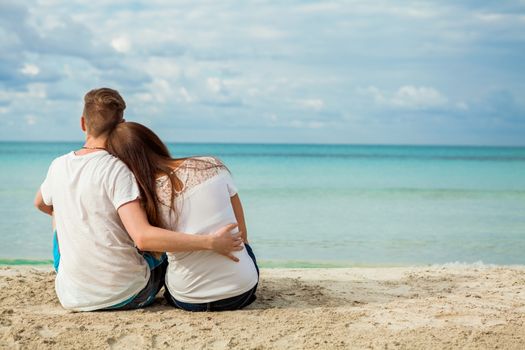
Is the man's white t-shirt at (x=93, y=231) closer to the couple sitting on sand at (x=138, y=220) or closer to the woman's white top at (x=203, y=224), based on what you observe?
the couple sitting on sand at (x=138, y=220)

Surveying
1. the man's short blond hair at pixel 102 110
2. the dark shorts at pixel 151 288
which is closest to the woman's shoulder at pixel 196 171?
the man's short blond hair at pixel 102 110

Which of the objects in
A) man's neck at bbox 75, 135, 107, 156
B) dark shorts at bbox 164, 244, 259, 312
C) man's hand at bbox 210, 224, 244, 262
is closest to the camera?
man's hand at bbox 210, 224, 244, 262

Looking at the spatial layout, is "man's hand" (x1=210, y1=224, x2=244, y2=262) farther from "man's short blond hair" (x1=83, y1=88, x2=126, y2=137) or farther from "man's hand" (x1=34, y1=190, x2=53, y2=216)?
"man's hand" (x1=34, y1=190, x2=53, y2=216)

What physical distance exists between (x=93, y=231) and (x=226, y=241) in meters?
0.84

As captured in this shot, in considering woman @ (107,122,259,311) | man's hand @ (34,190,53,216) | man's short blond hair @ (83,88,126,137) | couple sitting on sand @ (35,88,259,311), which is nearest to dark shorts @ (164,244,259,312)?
couple sitting on sand @ (35,88,259,311)

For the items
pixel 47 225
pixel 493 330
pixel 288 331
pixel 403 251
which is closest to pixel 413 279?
pixel 493 330

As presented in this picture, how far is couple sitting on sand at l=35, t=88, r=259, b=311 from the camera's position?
3.66m

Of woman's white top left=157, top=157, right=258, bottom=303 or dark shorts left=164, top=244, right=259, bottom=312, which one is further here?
dark shorts left=164, top=244, right=259, bottom=312

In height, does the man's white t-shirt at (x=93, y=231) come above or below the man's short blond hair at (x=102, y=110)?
below

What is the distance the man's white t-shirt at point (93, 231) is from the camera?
3.71 meters

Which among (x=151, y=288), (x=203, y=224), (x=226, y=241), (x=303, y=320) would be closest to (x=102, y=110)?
(x=203, y=224)

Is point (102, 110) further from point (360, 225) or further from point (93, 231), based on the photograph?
point (360, 225)

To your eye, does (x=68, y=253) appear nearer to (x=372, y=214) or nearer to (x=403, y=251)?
(x=403, y=251)

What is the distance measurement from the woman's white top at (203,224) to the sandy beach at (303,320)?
0.61 feet
